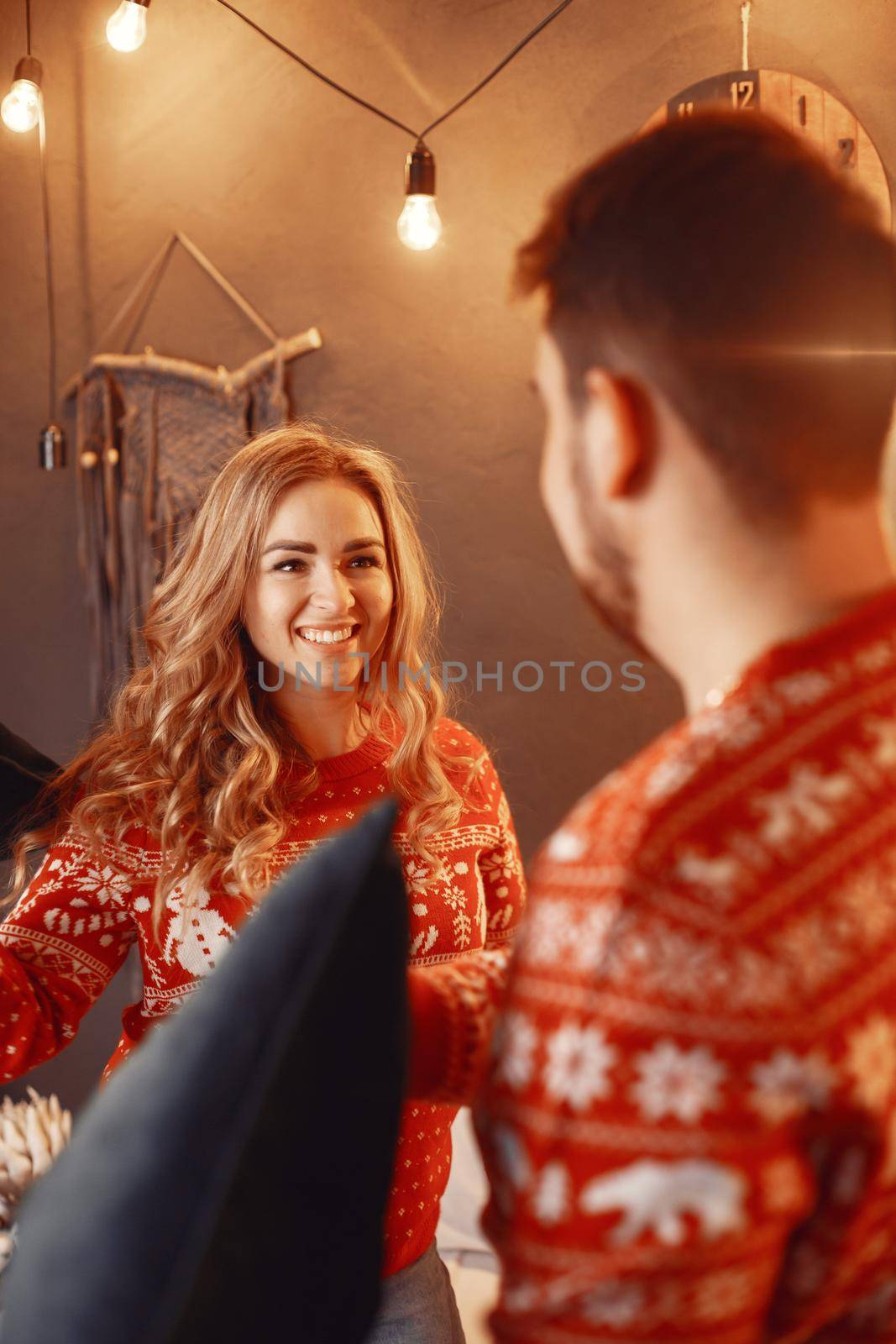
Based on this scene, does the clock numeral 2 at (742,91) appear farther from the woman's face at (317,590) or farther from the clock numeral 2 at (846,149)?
the woman's face at (317,590)

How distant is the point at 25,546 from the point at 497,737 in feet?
4.22

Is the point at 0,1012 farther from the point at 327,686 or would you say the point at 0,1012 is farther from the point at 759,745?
the point at 759,745

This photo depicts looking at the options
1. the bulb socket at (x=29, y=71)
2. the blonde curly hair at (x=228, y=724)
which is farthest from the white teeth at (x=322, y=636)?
the bulb socket at (x=29, y=71)

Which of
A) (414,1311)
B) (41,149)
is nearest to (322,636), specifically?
(414,1311)

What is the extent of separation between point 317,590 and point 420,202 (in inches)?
43.5

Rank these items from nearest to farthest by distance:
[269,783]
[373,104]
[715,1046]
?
[715,1046] → [269,783] → [373,104]

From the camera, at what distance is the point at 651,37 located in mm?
2340

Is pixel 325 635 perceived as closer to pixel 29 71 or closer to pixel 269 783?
pixel 269 783

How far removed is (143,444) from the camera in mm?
2674

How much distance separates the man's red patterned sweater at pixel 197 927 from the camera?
1.24m

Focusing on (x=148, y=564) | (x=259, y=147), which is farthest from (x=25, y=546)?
(x=259, y=147)

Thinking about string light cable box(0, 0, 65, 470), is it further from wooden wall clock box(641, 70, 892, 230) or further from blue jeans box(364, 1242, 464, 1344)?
blue jeans box(364, 1242, 464, 1344)

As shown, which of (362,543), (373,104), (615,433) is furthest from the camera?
(373,104)

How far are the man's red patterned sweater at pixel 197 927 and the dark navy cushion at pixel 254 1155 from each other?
65cm
